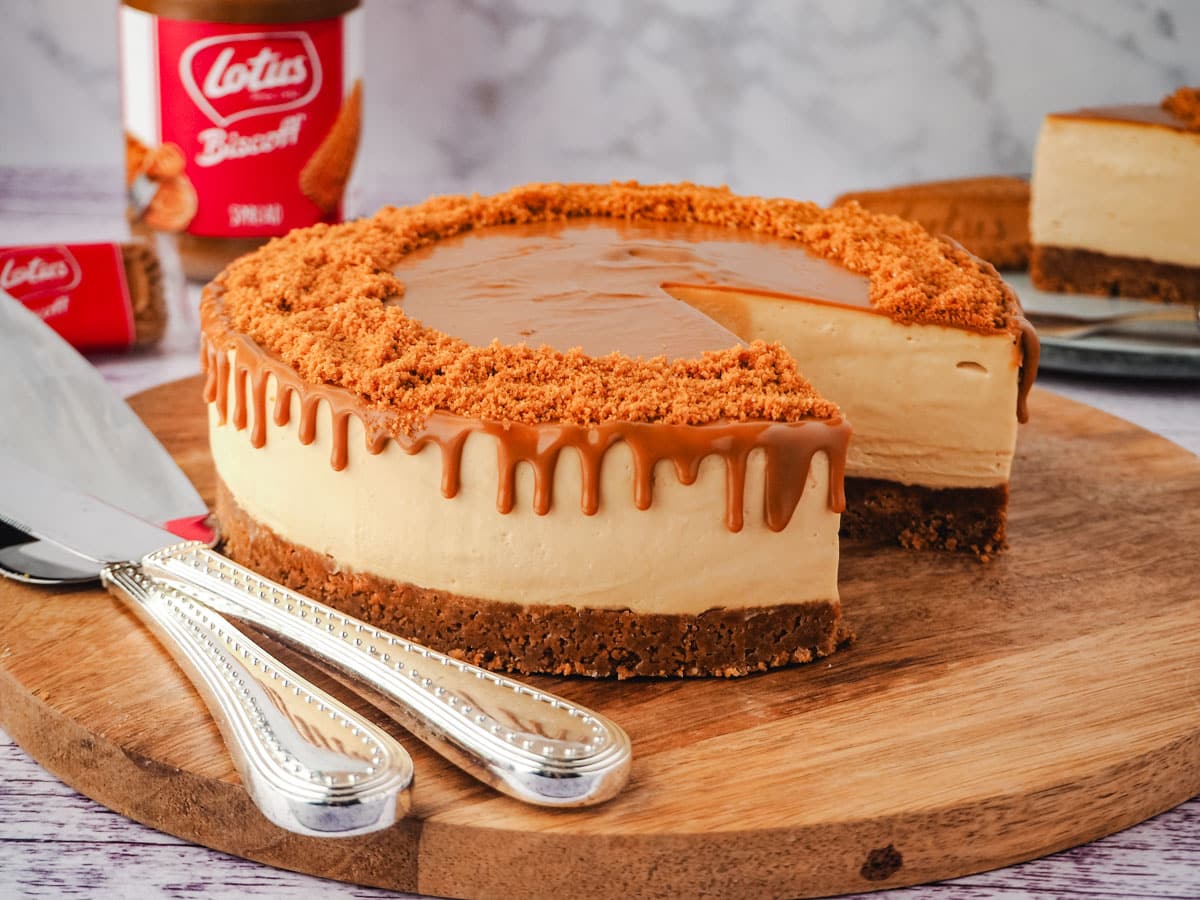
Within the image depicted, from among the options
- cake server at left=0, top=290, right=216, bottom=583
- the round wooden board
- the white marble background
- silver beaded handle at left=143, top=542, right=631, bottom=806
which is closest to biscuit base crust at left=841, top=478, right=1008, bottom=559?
the round wooden board

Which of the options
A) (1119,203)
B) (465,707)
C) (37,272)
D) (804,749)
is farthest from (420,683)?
(1119,203)

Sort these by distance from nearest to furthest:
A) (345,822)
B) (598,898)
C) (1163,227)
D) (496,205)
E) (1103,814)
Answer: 1. (345,822)
2. (598,898)
3. (1103,814)
4. (496,205)
5. (1163,227)

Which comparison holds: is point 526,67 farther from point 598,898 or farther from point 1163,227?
point 598,898

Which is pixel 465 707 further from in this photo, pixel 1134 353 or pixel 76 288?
pixel 1134 353

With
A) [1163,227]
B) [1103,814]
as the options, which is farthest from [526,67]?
[1103,814]

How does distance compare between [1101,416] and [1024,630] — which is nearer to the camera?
[1024,630]

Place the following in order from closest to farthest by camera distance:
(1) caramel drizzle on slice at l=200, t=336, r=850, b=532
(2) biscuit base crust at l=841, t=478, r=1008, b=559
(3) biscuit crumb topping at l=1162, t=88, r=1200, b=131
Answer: (1) caramel drizzle on slice at l=200, t=336, r=850, b=532
(2) biscuit base crust at l=841, t=478, r=1008, b=559
(3) biscuit crumb topping at l=1162, t=88, r=1200, b=131

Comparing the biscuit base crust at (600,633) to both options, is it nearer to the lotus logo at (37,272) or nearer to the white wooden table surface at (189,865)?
the white wooden table surface at (189,865)

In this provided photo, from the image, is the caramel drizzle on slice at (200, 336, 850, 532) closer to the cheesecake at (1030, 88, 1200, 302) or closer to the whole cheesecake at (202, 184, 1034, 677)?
the whole cheesecake at (202, 184, 1034, 677)
